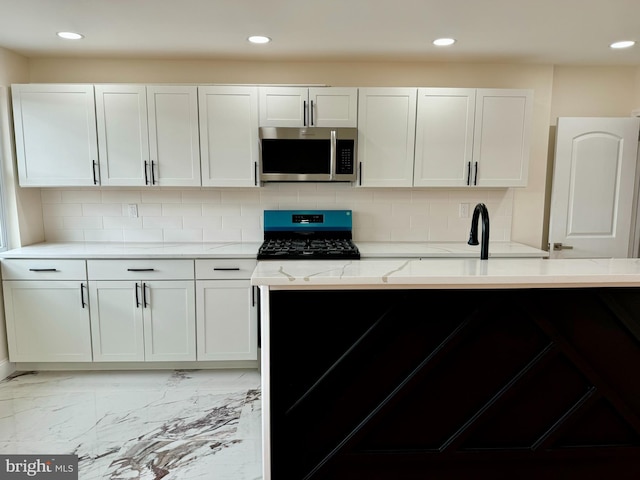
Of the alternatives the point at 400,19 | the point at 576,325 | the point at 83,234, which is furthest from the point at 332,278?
the point at 83,234

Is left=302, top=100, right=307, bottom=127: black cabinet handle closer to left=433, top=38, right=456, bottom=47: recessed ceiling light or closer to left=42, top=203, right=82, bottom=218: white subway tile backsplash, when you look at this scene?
left=433, top=38, right=456, bottom=47: recessed ceiling light

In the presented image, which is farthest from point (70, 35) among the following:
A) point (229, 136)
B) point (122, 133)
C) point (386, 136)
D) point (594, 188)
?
point (594, 188)

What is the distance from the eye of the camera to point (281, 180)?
3066 mm

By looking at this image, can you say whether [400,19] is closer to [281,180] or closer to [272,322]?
[281,180]

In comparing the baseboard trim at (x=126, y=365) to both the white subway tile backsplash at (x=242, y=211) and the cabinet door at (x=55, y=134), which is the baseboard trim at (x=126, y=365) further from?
the cabinet door at (x=55, y=134)

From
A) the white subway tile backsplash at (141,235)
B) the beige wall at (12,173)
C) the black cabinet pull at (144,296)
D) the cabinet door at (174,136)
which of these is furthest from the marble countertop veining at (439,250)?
the beige wall at (12,173)

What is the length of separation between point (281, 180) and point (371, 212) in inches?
34.0

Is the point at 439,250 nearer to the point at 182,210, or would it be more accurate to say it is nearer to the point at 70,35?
the point at 182,210

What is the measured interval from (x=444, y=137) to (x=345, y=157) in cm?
79

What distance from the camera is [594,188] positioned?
3.34 m

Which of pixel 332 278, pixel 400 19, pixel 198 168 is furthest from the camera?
pixel 198 168

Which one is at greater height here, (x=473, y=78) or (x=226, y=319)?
(x=473, y=78)

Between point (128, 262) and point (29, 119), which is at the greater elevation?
point (29, 119)

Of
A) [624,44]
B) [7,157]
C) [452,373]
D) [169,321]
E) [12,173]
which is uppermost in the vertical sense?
[624,44]
